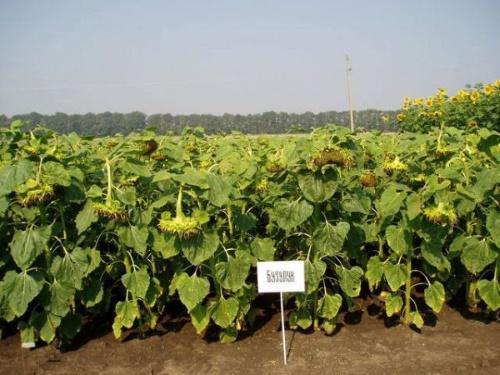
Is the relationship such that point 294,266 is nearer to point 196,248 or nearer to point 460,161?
point 196,248

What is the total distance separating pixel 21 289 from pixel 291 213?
205 cm

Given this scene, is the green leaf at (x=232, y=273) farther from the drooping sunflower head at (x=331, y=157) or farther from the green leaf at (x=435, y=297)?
the green leaf at (x=435, y=297)

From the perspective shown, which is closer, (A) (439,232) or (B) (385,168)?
(A) (439,232)

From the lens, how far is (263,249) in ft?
13.0

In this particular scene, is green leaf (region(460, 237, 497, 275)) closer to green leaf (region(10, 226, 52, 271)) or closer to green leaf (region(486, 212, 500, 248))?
green leaf (region(486, 212, 500, 248))

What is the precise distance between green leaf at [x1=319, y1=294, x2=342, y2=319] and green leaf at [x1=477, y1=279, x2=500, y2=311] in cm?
116

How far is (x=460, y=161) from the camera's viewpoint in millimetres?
3908

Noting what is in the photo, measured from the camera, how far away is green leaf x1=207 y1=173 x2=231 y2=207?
3156 mm

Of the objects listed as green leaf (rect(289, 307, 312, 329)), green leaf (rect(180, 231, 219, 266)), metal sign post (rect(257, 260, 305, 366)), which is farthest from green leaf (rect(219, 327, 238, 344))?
green leaf (rect(180, 231, 219, 266))

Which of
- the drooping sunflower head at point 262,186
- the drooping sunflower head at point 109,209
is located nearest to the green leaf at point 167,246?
the drooping sunflower head at point 109,209

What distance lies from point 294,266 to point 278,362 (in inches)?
31.5

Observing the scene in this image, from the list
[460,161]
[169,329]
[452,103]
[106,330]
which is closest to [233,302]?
[169,329]

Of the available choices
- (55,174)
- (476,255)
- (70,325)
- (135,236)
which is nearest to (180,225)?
(135,236)

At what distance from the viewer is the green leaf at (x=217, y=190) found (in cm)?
316
